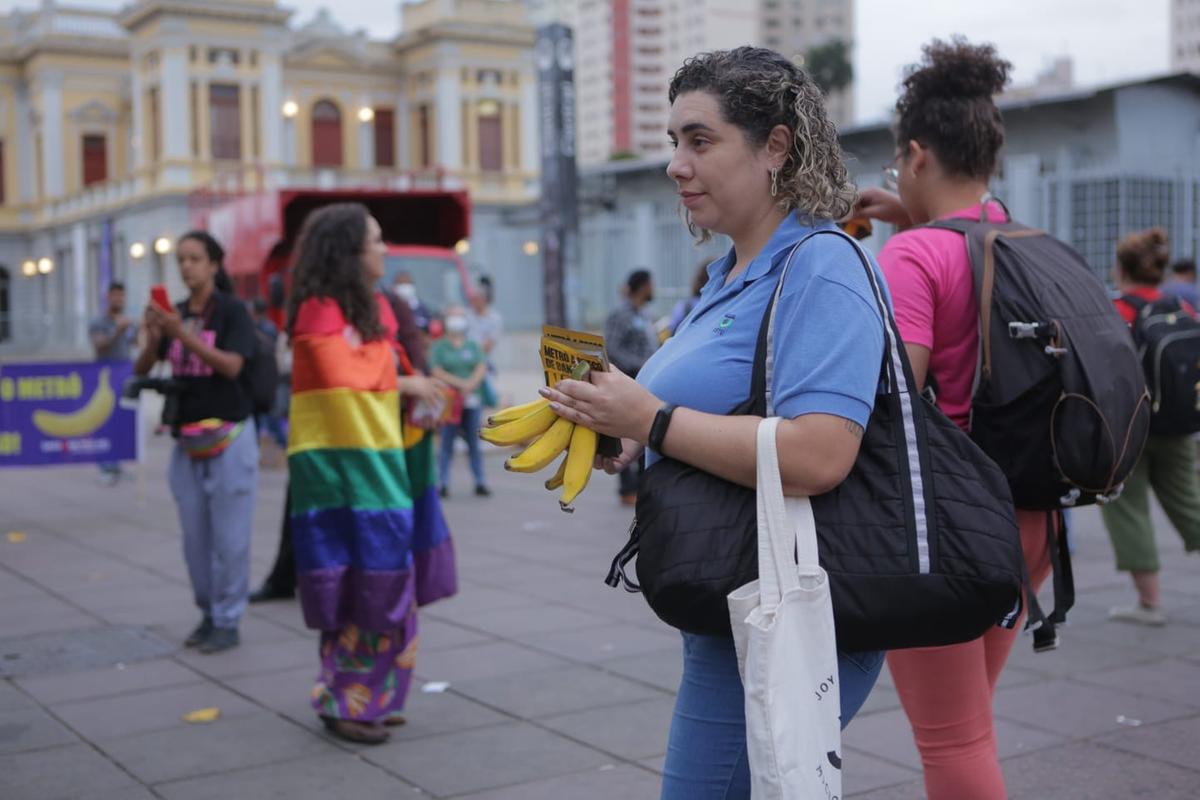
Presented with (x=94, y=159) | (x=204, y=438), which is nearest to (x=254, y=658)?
(x=204, y=438)

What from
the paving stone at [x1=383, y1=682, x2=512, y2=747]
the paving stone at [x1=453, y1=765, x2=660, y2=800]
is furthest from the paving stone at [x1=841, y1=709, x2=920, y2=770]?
the paving stone at [x1=383, y1=682, x2=512, y2=747]

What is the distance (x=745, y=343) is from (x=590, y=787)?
2.46m

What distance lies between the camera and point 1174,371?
Answer: 21.6 feet

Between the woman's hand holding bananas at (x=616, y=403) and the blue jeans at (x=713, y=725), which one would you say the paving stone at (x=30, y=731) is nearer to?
the blue jeans at (x=713, y=725)

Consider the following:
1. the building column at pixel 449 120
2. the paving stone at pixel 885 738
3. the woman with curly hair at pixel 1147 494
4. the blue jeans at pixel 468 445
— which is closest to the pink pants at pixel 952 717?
the paving stone at pixel 885 738

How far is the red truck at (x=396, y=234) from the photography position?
49.6ft

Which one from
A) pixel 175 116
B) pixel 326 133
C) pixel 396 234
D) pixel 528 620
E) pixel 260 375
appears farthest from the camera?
pixel 326 133

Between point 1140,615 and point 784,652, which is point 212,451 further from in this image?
point 784,652

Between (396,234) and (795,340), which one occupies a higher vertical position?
(396,234)

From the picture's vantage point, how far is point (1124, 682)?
18.4ft

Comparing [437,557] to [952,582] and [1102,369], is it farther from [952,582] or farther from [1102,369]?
[952,582]

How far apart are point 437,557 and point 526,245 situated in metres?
26.1

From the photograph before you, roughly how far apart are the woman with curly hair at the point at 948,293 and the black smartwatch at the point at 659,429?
2.73 feet

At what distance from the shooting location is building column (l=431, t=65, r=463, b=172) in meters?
59.8
